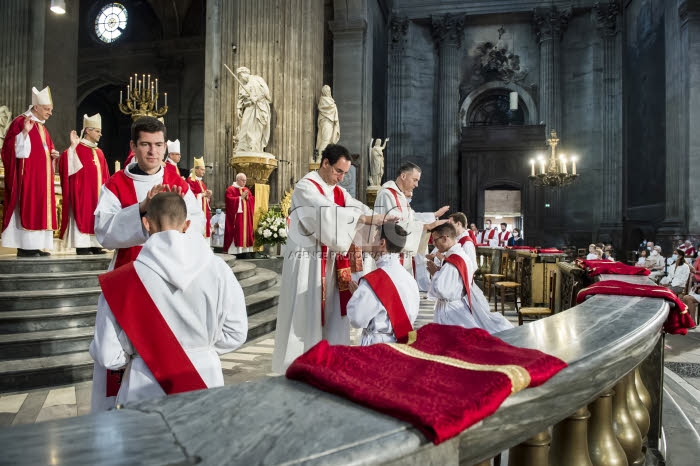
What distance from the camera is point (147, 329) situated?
1.86 metres

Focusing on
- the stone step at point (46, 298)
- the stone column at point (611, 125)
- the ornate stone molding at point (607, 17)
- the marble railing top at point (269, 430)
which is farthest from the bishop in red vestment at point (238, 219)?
the ornate stone molding at point (607, 17)

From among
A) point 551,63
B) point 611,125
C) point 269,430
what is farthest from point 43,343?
point 551,63

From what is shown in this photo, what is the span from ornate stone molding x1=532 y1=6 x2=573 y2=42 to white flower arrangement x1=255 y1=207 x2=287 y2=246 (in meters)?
18.2

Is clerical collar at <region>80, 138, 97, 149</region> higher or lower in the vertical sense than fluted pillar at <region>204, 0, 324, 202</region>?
lower

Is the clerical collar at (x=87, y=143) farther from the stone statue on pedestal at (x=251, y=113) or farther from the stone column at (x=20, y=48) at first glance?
the stone column at (x=20, y=48)

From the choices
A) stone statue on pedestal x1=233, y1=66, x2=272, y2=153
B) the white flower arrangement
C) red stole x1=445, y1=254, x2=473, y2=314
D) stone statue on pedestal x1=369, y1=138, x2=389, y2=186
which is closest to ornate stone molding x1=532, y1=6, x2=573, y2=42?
stone statue on pedestal x1=369, y1=138, x2=389, y2=186

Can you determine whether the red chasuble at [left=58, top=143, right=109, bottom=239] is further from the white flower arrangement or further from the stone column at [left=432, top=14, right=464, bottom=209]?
the stone column at [left=432, top=14, right=464, bottom=209]

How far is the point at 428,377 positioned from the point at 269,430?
0.37 metres

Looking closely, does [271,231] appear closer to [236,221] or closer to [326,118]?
[236,221]

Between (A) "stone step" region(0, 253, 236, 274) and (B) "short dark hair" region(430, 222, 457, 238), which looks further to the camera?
(A) "stone step" region(0, 253, 236, 274)

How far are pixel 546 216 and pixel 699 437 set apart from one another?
2039 centimetres

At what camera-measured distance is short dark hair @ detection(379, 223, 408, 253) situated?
11.0 feet

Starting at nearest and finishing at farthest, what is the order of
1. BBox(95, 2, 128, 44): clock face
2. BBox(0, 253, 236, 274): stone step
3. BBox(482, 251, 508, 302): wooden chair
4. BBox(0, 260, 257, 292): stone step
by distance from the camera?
BBox(0, 260, 257, 292): stone step → BBox(0, 253, 236, 274): stone step → BBox(482, 251, 508, 302): wooden chair → BBox(95, 2, 128, 44): clock face

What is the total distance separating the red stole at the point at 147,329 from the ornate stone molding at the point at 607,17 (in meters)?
24.8
